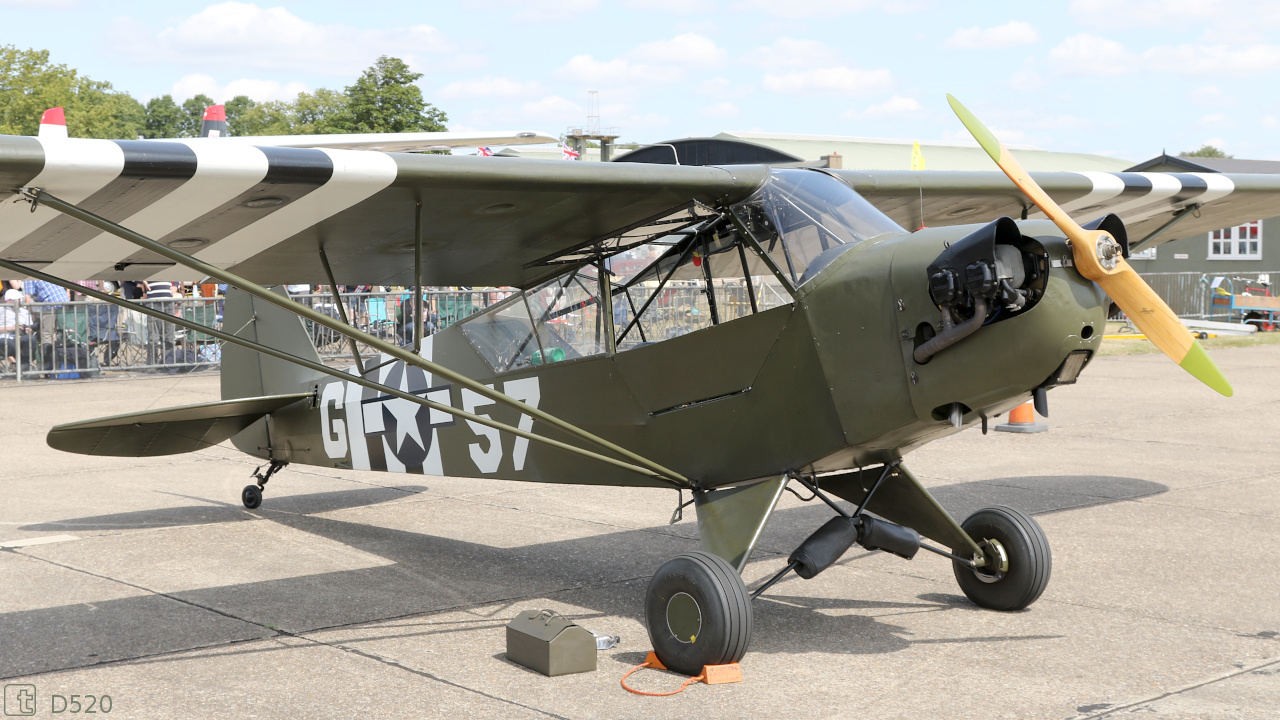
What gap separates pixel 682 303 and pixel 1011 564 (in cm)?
222

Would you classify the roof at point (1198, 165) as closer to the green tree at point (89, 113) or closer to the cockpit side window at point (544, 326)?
the cockpit side window at point (544, 326)

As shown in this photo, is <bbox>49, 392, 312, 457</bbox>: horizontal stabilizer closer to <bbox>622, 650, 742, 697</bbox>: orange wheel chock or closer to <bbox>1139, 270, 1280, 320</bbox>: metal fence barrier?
<bbox>622, 650, 742, 697</bbox>: orange wheel chock

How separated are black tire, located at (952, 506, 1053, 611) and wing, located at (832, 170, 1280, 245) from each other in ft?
7.17

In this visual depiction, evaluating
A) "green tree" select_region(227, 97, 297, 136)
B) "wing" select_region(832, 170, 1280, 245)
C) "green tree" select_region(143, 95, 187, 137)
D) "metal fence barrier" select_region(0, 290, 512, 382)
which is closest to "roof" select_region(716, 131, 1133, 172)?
"metal fence barrier" select_region(0, 290, 512, 382)

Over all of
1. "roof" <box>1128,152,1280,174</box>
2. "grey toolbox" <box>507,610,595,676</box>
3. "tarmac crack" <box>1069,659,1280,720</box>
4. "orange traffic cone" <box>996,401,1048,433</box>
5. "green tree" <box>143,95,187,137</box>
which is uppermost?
"green tree" <box>143,95,187,137</box>

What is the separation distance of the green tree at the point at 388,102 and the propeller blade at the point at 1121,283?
5224cm

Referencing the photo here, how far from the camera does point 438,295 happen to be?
22.4 m

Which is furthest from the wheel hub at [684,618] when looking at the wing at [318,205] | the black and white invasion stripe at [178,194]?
the black and white invasion stripe at [178,194]

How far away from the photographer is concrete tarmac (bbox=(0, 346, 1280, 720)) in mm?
4336

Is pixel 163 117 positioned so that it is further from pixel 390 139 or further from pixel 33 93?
pixel 390 139

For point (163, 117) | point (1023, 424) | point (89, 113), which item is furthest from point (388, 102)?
point (163, 117)

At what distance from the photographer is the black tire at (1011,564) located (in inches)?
215

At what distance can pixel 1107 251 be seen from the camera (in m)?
4.22

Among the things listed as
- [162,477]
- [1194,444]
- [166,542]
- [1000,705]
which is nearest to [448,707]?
[1000,705]
